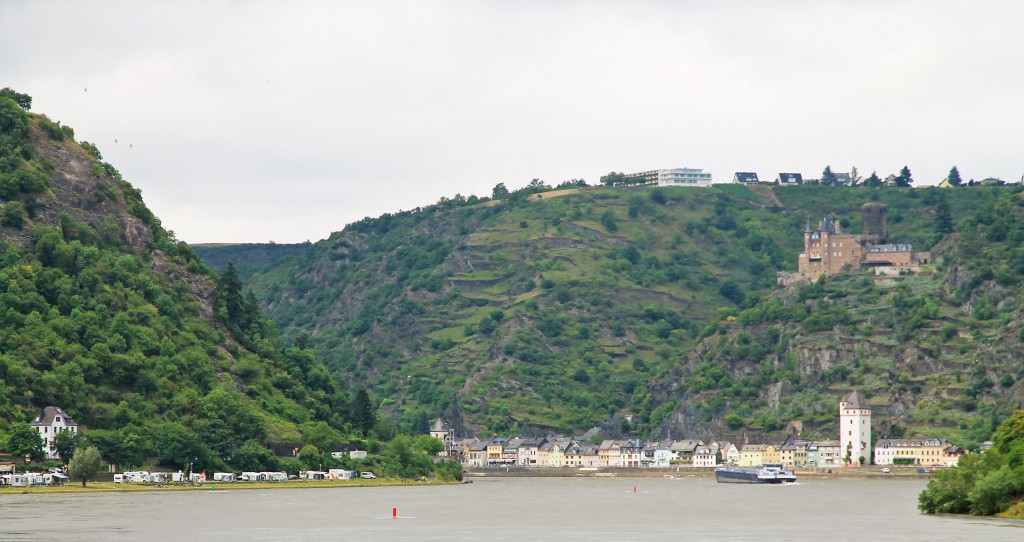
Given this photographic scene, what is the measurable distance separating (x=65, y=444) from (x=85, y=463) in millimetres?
6041

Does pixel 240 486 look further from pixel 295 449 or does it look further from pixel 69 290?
pixel 69 290

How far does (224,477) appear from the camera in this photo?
16975 centimetres

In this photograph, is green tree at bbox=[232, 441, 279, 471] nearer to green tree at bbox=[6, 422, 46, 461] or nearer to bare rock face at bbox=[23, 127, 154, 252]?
green tree at bbox=[6, 422, 46, 461]

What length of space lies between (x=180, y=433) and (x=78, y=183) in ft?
149

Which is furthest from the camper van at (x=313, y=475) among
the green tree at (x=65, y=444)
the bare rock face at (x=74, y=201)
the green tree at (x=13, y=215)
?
the green tree at (x=13, y=215)

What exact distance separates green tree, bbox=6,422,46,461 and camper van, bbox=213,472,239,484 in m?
19.9

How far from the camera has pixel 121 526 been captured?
10825 centimetres

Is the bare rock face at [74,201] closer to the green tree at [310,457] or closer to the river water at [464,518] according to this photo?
the green tree at [310,457]

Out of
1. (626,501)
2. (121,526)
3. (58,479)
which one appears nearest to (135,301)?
(58,479)

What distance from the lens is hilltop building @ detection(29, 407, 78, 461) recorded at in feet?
518

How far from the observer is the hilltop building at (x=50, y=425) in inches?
6211

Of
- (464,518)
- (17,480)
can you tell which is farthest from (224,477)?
(464,518)

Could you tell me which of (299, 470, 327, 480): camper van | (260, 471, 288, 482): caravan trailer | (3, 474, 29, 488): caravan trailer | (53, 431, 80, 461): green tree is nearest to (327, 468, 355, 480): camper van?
(299, 470, 327, 480): camper van

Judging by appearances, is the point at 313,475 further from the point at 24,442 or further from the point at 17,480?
the point at 17,480
